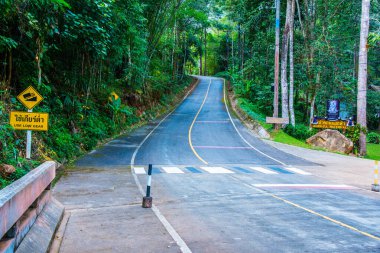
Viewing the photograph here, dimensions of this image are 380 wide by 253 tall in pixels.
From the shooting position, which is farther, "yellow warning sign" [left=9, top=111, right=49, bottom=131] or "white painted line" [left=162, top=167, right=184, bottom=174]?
"white painted line" [left=162, top=167, right=184, bottom=174]

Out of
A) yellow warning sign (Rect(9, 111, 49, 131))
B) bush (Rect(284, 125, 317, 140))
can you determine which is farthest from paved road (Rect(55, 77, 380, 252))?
bush (Rect(284, 125, 317, 140))

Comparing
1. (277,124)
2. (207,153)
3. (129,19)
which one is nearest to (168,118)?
(277,124)

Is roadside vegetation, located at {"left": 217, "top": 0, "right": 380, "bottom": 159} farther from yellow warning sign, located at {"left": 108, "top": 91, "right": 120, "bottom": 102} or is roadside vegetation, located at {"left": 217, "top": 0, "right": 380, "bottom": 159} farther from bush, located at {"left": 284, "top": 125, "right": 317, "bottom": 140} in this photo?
yellow warning sign, located at {"left": 108, "top": 91, "right": 120, "bottom": 102}

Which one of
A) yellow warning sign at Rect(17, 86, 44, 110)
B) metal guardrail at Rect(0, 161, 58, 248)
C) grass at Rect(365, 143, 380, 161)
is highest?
yellow warning sign at Rect(17, 86, 44, 110)

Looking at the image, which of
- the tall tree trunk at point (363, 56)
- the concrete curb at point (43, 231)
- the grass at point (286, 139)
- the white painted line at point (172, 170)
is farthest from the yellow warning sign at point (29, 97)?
the grass at point (286, 139)

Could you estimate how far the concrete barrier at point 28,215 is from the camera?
3.82m

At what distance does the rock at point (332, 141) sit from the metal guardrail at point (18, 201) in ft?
78.2

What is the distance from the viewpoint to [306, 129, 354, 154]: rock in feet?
84.9

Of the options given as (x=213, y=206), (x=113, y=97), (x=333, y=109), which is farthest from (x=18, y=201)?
(x=333, y=109)

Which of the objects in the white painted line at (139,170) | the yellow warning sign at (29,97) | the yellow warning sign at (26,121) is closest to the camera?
the yellow warning sign at (26,121)

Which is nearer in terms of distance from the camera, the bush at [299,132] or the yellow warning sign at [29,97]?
the yellow warning sign at [29,97]

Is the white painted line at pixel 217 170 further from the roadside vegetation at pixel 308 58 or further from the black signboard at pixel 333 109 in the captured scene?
the black signboard at pixel 333 109

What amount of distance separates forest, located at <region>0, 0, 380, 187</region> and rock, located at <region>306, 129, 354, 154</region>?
78 cm

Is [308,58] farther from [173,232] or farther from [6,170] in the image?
[173,232]
